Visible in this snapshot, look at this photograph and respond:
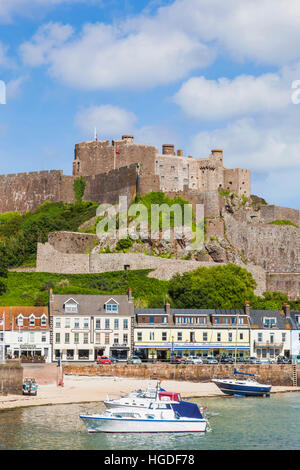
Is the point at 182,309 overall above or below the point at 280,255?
below

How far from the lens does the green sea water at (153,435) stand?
37.3 meters

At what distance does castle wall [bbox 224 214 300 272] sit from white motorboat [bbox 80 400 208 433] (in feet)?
161

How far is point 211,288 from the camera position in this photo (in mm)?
74188

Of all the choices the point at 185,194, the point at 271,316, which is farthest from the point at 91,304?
the point at 185,194

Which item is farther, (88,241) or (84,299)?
(88,241)

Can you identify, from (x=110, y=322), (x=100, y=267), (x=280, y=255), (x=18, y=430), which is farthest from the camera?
(x=280, y=255)

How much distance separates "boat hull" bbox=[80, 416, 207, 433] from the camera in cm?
3953

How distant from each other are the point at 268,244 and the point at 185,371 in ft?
111

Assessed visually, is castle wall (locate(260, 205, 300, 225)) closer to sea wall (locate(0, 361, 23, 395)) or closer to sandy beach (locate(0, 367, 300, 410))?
sandy beach (locate(0, 367, 300, 410))

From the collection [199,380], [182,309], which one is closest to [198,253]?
[182,309]

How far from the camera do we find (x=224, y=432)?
40688 millimetres

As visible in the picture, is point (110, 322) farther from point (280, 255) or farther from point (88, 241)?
point (280, 255)

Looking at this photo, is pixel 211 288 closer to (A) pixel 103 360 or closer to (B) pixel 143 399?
(A) pixel 103 360

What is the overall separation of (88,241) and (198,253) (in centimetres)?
1168
